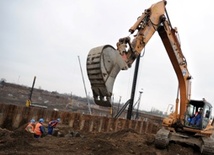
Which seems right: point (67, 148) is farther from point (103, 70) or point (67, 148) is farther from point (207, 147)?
point (207, 147)

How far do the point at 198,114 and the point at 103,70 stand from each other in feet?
19.6

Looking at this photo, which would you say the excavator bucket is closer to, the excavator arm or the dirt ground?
the excavator arm

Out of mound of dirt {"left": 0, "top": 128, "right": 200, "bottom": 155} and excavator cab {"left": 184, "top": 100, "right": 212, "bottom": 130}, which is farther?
excavator cab {"left": 184, "top": 100, "right": 212, "bottom": 130}

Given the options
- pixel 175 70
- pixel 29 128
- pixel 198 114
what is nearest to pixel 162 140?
pixel 198 114

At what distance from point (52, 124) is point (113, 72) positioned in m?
6.80

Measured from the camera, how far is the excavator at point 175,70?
22.1 ft

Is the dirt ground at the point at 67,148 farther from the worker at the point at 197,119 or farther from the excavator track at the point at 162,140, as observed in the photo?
the worker at the point at 197,119

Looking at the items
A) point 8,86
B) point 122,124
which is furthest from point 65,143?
point 8,86

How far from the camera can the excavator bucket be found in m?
6.60

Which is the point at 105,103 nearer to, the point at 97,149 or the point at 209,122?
the point at 97,149

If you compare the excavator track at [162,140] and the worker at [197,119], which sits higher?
the worker at [197,119]

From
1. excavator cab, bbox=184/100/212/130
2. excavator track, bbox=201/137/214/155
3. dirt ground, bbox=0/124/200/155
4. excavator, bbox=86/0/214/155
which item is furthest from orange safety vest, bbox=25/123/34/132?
excavator track, bbox=201/137/214/155

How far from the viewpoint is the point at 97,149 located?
8656mm

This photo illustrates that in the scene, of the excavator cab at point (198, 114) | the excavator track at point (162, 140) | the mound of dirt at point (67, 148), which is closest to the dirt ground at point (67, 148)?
the mound of dirt at point (67, 148)
